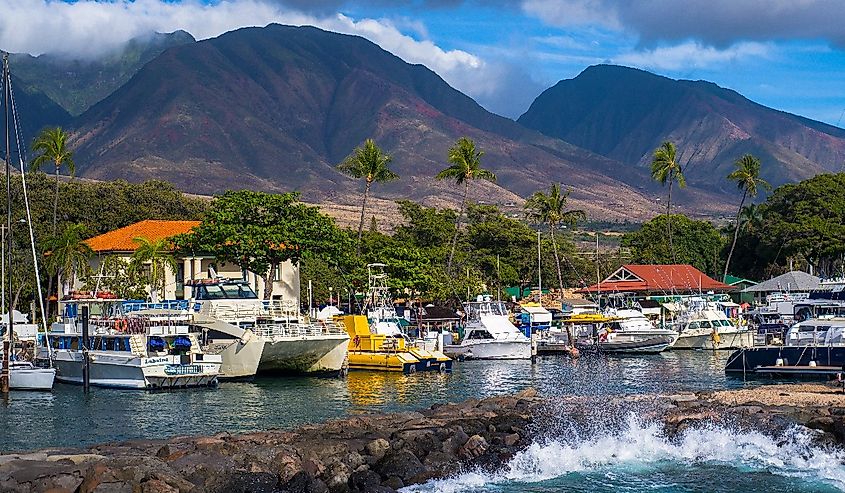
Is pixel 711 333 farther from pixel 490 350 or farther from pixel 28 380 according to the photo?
pixel 28 380

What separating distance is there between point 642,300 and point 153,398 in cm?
6650

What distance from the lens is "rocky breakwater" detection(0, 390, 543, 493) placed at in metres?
26.2

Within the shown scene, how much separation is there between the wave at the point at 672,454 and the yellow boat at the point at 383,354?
27.8 meters

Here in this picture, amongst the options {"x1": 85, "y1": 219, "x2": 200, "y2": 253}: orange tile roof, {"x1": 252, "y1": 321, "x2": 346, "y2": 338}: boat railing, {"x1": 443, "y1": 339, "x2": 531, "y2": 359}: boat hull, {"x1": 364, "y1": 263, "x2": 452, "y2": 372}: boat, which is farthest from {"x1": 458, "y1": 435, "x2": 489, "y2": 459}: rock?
{"x1": 85, "y1": 219, "x2": 200, "y2": 253}: orange tile roof

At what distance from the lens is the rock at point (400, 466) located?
29188 mm

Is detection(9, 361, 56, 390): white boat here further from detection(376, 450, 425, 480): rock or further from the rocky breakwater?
detection(376, 450, 425, 480): rock

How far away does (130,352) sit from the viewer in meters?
53.9

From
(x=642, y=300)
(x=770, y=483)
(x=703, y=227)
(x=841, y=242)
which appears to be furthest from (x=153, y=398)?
(x=703, y=227)

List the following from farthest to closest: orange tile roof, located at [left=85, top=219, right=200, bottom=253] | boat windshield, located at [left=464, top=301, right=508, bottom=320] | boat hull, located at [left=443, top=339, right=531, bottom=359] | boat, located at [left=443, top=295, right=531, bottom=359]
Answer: orange tile roof, located at [left=85, top=219, right=200, bottom=253], boat windshield, located at [left=464, top=301, right=508, bottom=320], boat, located at [left=443, top=295, right=531, bottom=359], boat hull, located at [left=443, top=339, right=531, bottom=359]

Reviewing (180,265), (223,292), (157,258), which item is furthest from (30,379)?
(180,265)

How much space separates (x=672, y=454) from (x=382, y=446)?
30.4 ft

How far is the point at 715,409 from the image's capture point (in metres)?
37.8

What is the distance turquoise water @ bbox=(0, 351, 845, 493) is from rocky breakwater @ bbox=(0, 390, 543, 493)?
3.39 ft

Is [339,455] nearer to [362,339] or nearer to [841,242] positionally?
[362,339]
